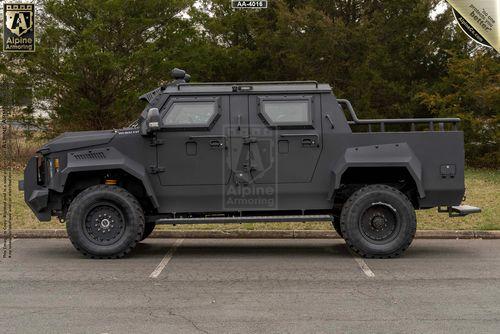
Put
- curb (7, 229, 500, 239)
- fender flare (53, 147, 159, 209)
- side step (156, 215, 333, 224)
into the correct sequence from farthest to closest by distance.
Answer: curb (7, 229, 500, 239)
side step (156, 215, 333, 224)
fender flare (53, 147, 159, 209)

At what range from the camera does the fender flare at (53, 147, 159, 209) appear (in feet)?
30.6

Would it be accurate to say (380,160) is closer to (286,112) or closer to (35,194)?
(286,112)

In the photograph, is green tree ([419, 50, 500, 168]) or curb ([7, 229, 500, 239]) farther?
green tree ([419, 50, 500, 168])

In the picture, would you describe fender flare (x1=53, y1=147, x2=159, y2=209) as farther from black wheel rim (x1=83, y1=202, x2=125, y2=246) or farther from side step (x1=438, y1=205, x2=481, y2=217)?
side step (x1=438, y1=205, x2=481, y2=217)

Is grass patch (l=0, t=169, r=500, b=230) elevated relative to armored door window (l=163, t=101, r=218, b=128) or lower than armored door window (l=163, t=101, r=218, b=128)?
lower

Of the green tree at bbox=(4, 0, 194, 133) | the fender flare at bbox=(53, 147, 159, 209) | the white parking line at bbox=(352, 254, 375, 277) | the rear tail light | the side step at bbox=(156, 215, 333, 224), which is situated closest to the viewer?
the white parking line at bbox=(352, 254, 375, 277)

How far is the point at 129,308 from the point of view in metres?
6.68

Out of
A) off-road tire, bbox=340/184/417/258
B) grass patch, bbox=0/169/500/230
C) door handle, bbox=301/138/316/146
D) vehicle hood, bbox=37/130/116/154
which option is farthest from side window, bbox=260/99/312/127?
grass patch, bbox=0/169/500/230

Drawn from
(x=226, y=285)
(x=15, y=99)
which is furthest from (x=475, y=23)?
(x=15, y=99)

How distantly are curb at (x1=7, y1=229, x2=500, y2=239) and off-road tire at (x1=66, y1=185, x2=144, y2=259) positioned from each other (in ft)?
6.97

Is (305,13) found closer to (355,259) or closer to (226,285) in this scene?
(355,259)

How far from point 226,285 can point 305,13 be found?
1652 cm

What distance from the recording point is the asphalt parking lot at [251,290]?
241 inches

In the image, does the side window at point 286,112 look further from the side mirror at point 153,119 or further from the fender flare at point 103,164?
the fender flare at point 103,164
